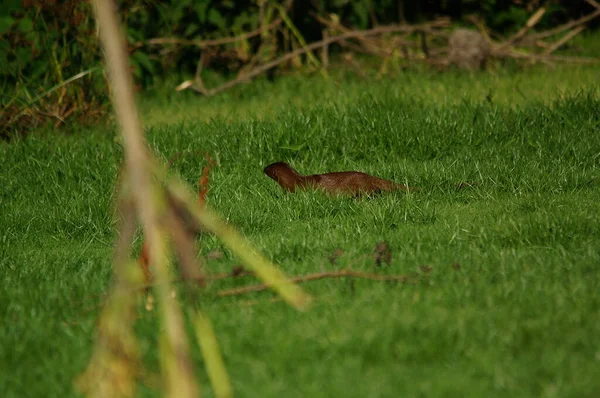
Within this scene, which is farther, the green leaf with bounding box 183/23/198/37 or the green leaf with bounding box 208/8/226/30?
the green leaf with bounding box 183/23/198/37

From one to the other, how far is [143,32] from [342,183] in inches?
178

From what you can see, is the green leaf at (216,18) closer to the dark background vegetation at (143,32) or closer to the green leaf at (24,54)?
the dark background vegetation at (143,32)

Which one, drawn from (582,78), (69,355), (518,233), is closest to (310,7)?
(582,78)

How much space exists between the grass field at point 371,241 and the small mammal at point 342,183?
105 millimetres

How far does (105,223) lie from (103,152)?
1.28m

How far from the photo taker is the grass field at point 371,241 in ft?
8.84

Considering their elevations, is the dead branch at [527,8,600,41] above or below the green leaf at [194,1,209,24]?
below

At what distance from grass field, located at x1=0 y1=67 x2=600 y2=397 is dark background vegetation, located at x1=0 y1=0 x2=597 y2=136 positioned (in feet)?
1.42

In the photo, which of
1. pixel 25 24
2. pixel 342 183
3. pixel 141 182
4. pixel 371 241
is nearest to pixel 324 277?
pixel 371 241

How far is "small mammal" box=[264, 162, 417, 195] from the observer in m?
4.77

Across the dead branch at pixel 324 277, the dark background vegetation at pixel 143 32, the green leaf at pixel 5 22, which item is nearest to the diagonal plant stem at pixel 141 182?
the dead branch at pixel 324 277

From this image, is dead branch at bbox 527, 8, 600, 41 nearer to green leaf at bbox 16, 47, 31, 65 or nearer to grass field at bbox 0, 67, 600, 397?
grass field at bbox 0, 67, 600, 397

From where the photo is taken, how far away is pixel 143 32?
344 inches

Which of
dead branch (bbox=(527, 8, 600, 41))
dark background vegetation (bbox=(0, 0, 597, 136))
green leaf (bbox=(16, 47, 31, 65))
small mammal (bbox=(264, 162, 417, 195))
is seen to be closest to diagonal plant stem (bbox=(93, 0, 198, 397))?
small mammal (bbox=(264, 162, 417, 195))
